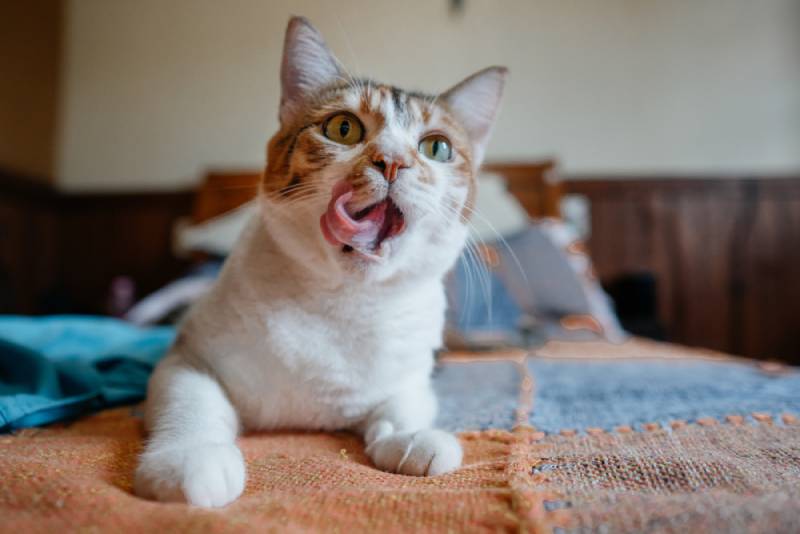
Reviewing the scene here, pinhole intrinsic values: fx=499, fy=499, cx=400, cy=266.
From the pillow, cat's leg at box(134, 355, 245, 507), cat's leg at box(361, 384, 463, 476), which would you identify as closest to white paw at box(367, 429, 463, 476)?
cat's leg at box(361, 384, 463, 476)

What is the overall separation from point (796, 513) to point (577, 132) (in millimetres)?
2687

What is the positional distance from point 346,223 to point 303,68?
396mm

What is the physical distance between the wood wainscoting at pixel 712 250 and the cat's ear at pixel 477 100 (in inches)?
78.1

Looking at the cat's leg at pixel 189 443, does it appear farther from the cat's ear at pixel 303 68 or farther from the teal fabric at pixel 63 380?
the cat's ear at pixel 303 68

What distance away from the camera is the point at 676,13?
112 inches

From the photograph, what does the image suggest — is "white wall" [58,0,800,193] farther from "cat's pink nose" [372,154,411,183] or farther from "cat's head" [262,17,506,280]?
"cat's pink nose" [372,154,411,183]

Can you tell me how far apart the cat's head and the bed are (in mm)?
Result: 290

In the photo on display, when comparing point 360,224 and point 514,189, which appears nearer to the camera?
point 360,224

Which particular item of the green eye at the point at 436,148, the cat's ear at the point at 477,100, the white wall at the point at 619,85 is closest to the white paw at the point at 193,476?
the green eye at the point at 436,148

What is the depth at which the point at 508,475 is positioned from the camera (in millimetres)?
583

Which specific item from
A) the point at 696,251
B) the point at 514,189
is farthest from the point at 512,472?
the point at 696,251

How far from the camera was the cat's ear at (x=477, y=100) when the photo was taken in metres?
0.95

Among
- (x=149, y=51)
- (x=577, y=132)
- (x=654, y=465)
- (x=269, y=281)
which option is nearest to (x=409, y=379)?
(x=269, y=281)

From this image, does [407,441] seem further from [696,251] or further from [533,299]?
[696,251]
